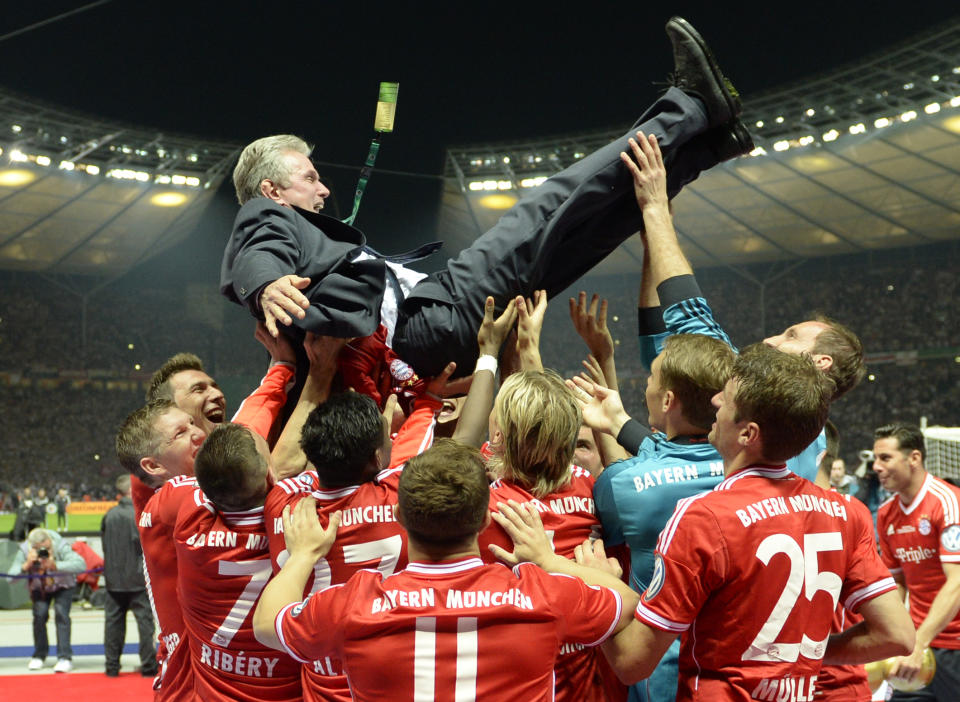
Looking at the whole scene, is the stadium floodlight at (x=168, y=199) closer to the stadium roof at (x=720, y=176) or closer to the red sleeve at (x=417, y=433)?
the stadium roof at (x=720, y=176)

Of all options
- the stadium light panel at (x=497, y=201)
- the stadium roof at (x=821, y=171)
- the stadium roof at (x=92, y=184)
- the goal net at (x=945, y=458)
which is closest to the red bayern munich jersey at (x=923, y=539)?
the goal net at (x=945, y=458)

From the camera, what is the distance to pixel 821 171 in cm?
2014

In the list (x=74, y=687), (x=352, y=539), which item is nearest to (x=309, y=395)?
(x=352, y=539)

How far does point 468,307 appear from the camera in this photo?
A: 9.53 feet

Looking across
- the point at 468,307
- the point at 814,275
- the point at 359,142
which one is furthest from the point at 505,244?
the point at 814,275

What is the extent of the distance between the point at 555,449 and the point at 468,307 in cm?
82

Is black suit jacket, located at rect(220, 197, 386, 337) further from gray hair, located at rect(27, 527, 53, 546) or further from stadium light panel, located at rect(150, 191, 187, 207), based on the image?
stadium light panel, located at rect(150, 191, 187, 207)

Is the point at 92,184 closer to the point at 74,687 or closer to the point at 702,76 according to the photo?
the point at 74,687

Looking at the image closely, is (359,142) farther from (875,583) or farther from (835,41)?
(875,583)

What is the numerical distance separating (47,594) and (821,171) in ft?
58.8

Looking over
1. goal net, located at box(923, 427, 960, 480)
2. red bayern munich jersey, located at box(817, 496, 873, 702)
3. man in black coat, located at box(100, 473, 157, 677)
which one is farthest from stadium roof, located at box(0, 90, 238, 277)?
red bayern munich jersey, located at box(817, 496, 873, 702)

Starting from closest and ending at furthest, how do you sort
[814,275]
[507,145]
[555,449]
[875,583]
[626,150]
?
[875,583] → [555,449] → [626,150] → [507,145] → [814,275]

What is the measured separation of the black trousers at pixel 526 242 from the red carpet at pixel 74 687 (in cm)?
583

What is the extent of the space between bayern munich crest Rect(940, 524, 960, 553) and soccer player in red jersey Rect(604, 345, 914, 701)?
3373 millimetres
